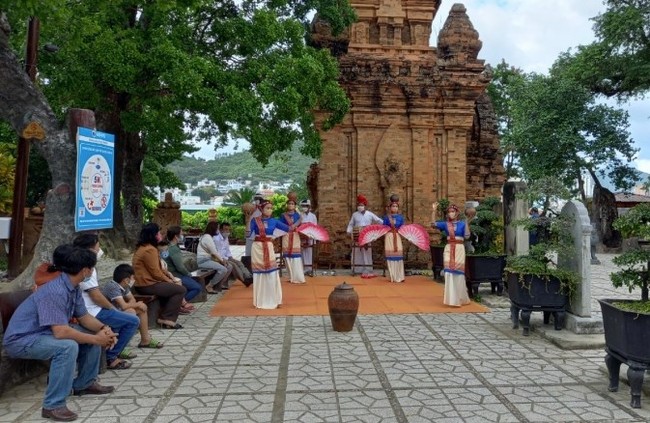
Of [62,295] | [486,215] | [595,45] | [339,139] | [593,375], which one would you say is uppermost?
[595,45]

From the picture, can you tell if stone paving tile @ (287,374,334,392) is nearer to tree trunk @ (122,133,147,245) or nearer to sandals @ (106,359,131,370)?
sandals @ (106,359,131,370)

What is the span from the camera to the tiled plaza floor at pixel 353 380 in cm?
437

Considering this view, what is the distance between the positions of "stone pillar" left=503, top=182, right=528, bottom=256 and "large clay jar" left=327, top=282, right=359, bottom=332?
4066 millimetres

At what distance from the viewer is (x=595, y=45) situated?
22.1m

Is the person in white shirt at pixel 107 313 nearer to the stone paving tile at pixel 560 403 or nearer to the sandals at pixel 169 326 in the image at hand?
the sandals at pixel 169 326

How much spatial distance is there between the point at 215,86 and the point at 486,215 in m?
5.58

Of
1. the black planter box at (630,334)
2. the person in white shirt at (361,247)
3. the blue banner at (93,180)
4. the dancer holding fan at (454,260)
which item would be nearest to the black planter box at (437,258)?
the person in white shirt at (361,247)

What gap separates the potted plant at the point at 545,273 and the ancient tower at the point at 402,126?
714cm

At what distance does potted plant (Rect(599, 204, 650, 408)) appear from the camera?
4438 millimetres

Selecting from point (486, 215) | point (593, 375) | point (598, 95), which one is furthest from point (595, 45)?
point (593, 375)

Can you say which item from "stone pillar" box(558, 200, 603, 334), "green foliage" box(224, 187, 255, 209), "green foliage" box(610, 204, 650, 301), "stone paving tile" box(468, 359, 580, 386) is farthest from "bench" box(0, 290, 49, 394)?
"green foliage" box(224, 187, 255, 209)

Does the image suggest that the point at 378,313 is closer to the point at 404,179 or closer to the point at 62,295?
the point at 62,295

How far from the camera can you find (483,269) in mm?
9812

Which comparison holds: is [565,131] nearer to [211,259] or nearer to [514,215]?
[514,215]
